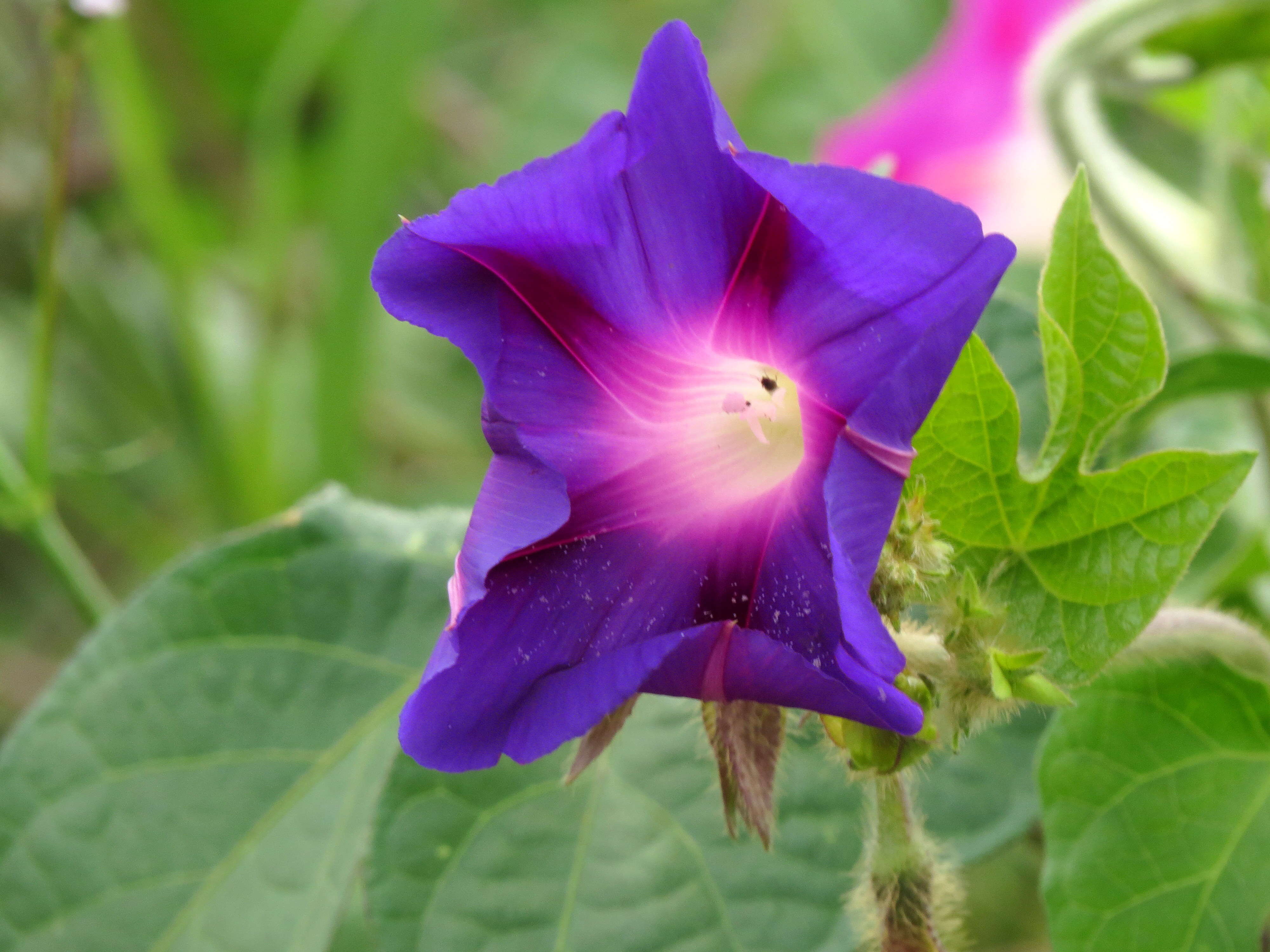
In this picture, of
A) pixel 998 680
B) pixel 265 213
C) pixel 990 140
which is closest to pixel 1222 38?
pixel 990 140

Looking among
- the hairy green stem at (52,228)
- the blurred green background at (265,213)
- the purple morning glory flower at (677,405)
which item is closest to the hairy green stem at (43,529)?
the hairy green stem at (52,228)

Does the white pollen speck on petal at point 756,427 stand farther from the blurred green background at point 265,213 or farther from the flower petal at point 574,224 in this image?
the blurred green background at point 265,213

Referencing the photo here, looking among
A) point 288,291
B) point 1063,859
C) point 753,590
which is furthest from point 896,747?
point 288,291

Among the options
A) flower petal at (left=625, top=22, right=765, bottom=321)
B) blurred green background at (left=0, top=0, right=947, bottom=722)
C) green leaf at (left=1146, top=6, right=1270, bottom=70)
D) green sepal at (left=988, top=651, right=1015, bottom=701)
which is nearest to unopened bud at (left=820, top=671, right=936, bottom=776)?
green sepal at (left=988, top=651, right=1015, bottom=701)

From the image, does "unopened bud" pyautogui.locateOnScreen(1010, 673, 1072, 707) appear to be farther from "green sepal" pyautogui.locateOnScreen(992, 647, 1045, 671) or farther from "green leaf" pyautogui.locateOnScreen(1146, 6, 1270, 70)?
"green leaf" pyautogui.locateOnScreen(1146, 6, 1270, 70)

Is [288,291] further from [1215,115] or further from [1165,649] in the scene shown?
[1165,649]

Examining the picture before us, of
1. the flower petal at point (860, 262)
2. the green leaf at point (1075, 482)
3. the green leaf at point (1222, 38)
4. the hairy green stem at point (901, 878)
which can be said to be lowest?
the hairy green stem at point (901, 878)
